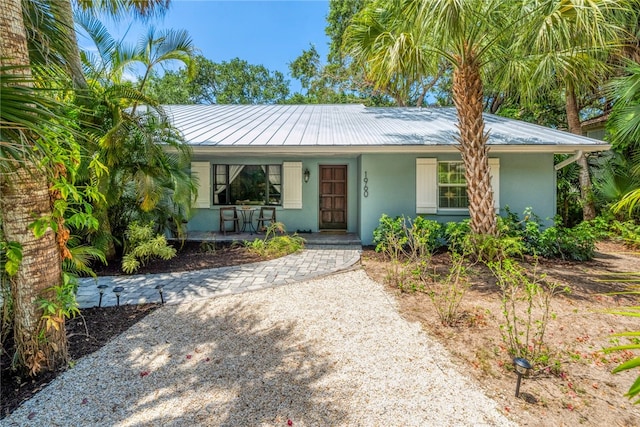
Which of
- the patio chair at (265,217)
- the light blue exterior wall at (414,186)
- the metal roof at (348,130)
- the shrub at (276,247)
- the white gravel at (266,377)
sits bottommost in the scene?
the white gravel at (266,377)

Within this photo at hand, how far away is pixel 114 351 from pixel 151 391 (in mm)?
968

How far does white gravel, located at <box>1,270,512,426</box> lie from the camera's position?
2287 millimetres

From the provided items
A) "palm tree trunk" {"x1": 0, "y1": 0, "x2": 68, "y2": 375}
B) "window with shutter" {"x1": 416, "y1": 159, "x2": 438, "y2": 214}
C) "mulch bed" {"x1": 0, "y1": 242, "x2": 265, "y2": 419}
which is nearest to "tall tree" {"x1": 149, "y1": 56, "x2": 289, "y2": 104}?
"window with shutter" {"x1": 416, "y1": 159, "x2": 438, "y2": 214}

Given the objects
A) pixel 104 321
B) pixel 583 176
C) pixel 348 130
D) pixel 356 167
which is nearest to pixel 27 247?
pixel 104 321

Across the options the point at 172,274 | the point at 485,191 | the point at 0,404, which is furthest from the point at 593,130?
the point at 0,404

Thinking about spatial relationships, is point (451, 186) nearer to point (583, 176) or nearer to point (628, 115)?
point (628, 115)

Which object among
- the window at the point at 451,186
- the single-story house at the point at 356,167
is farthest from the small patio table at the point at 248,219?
the window at the point at 451,186

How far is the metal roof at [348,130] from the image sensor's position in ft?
23.7

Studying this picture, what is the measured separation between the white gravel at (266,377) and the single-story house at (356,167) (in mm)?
4414

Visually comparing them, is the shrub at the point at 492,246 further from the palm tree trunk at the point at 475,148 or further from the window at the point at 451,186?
the window at the point at 451,186

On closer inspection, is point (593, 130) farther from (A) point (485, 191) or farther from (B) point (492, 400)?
(B) point (492, 400)

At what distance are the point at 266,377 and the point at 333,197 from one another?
725 cm

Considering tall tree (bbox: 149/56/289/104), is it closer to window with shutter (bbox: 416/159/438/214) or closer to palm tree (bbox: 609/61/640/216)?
window with shutter (bbox: 416/159/438/214)

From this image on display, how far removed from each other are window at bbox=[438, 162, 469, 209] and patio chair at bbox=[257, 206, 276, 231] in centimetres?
477
